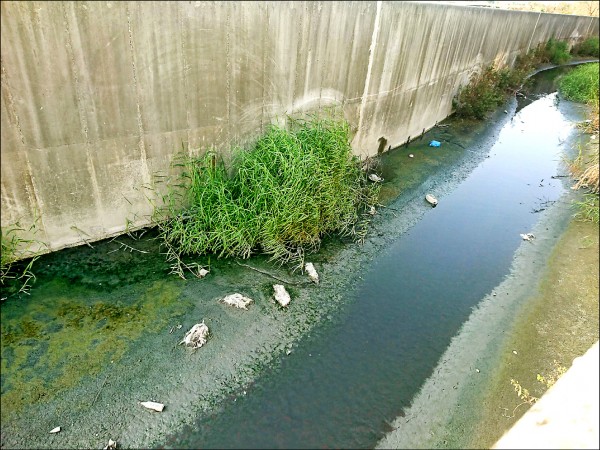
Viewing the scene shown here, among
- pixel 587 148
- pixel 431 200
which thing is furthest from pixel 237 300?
pixel 587 148

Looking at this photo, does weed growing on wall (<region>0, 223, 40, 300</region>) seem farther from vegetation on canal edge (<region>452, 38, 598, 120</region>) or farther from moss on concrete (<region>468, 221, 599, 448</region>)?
vegetation on canal edge (<region>452, 38, 598, 120</region>)

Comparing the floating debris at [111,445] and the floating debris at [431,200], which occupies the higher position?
the floating debris at [111,445]

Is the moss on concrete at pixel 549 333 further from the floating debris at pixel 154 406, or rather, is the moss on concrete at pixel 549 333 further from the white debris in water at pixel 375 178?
the white debris in water at pixel 375 178

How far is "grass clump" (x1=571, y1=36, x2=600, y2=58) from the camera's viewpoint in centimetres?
1641

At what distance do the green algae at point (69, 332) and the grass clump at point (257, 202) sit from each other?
500 millimetres

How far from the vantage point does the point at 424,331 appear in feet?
11.0

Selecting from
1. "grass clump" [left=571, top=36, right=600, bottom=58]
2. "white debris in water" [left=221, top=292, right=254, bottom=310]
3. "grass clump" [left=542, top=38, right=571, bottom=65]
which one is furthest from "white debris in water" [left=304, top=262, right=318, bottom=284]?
"grass clump" [left=571, top=36, right=600, bottom=58]

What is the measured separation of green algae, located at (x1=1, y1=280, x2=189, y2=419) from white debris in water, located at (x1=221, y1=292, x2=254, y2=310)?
35 centimetres

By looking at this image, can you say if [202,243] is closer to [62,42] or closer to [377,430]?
[62,42]

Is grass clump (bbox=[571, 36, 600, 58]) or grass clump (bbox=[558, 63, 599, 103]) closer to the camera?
grass clump (bbox=[558, 63, 599, 103])

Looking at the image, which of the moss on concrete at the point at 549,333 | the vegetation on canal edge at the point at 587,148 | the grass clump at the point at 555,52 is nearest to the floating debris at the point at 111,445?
the moss on concrete at the point at 549,333

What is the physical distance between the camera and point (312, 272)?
381 cm

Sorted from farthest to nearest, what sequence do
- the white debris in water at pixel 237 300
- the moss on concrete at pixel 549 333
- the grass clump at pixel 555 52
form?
the grass clump at pixel 555 52 → the white debris in water at pixel 237 300 → the moss on concrete at pixel 549 333

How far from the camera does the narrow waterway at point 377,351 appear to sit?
2490mm
